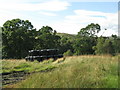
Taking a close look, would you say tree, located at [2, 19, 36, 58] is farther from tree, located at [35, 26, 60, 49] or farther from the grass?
the grass

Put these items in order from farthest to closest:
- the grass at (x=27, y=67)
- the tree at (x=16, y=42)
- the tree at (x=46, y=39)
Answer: the tree at (x=46, y=39), the tree at (x=16, y=42), the grass at (x=27, y=67)

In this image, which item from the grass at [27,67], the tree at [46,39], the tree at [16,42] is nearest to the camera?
the grass at [27,67]

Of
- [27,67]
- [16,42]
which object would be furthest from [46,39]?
[27,67]

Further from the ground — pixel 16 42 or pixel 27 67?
pixel 16 42

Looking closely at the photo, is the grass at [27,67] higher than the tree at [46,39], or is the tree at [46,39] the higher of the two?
the tree at [46,39]

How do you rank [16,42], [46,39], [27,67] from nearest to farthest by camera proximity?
[27,67]
[16,42]
[46,39]

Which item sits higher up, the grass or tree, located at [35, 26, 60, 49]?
tree, located at [35, 26, 60, 49]

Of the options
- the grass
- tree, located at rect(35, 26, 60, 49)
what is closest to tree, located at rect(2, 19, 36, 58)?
tree, located at rect(35, 26, 60, 49)

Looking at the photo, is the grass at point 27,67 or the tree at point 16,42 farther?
the tree at point 16,42

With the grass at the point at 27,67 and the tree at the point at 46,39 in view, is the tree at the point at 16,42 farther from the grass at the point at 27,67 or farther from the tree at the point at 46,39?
the grass at the point at 27,67

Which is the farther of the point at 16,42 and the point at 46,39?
the point at 46,39

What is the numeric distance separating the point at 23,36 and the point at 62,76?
45.3 m

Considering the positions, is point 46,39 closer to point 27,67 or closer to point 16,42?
point 16,42

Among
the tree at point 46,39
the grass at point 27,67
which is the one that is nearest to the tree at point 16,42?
the tree at point 46,39
